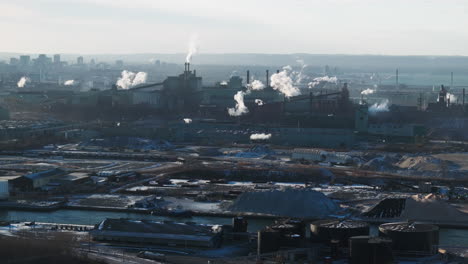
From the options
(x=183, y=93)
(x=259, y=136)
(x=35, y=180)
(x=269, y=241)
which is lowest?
(x=259, y=136)

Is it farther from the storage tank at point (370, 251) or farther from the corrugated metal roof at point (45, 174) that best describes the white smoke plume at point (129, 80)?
the storage tank at point (370, 251)

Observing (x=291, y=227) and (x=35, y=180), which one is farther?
(x=35, y=180)

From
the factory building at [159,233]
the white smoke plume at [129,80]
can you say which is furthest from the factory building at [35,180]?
the white smoke plume at [129,80]

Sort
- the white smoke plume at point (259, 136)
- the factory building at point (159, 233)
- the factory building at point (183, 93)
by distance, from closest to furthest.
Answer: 1. the factory building at point (159, 233)
2. the white smoke plume at point (259, 136)
3. the factory building at point (183, 93)

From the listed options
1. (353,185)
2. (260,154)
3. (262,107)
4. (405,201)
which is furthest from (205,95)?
(405,201)

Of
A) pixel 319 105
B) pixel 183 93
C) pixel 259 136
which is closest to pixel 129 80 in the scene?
pixel 183 93

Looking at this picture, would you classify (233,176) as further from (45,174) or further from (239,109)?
(239,109)
